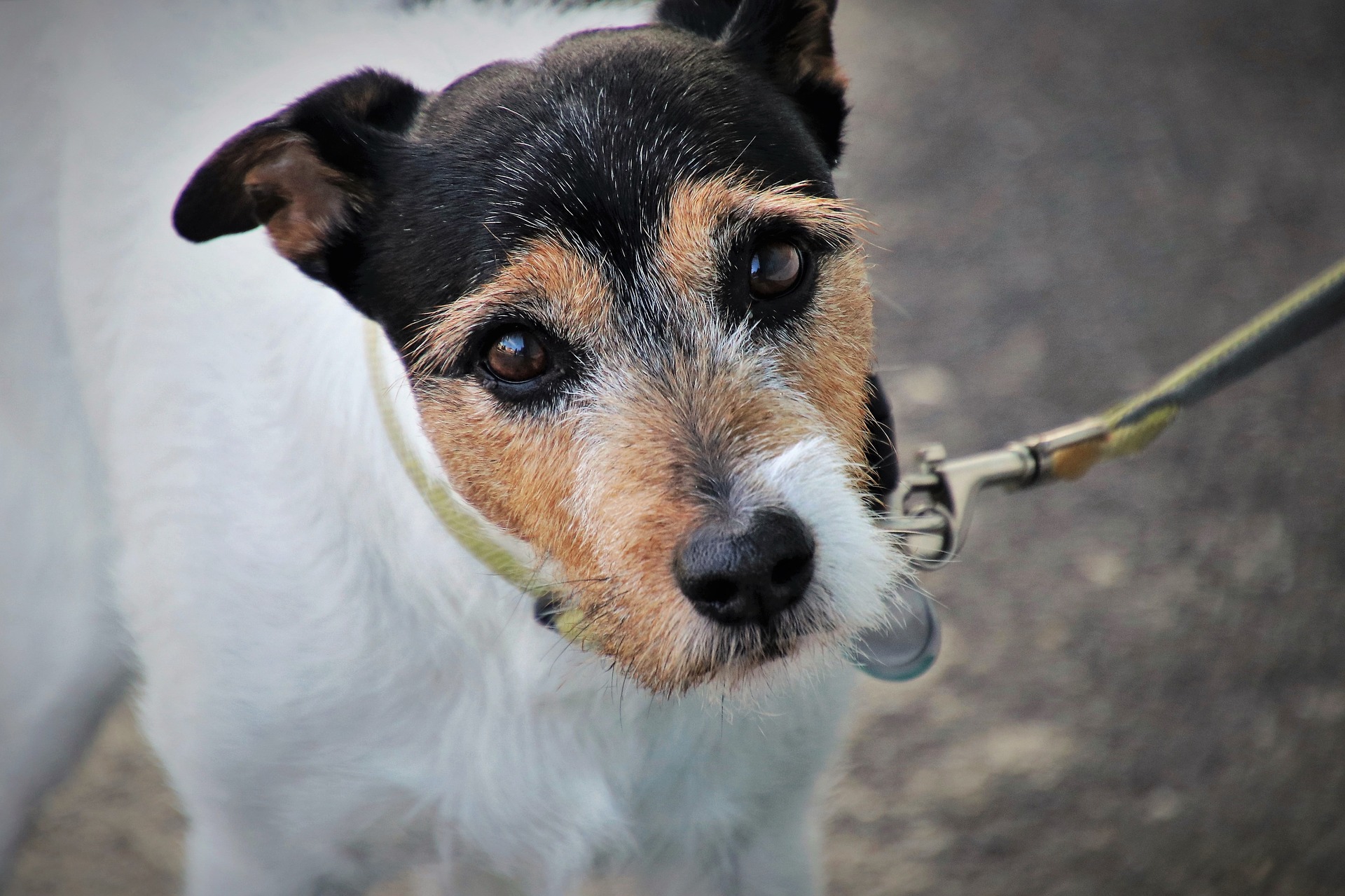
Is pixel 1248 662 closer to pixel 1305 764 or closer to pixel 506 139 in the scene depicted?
pixel 1305 764

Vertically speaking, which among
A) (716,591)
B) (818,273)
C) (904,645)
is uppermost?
(818,273)

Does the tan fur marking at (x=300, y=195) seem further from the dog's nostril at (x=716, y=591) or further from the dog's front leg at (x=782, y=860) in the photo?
the dog's front leg at (x=782, y=860)

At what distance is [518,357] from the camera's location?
1608 millimetres

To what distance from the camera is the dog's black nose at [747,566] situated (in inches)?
54.4

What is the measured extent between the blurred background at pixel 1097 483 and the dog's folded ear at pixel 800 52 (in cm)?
81

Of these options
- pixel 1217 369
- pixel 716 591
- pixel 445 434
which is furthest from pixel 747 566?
pixel 1217 369

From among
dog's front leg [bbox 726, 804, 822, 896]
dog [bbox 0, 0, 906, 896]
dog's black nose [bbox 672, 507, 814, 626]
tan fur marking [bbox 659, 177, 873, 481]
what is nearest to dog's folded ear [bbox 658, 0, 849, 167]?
dog [bbox 0, 0, 906, 896]

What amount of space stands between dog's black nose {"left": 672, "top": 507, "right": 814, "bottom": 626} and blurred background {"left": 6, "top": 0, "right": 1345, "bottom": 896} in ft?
3.44

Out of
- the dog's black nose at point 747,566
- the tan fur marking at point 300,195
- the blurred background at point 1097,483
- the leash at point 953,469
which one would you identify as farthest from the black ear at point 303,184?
the blurred background at point 1097,483

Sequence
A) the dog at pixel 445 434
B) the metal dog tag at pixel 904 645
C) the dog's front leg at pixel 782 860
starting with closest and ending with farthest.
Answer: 1. the dog at pixel 445 434
2. the metal dog tag at pixel 904 645
3. the dog's front leg at pixel 782 860

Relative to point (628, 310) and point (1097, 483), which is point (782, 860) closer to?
point (628, 310)

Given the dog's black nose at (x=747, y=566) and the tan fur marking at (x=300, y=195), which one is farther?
the tan fur marking at (x=300, y=195)

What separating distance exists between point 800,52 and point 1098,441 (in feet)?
2.76

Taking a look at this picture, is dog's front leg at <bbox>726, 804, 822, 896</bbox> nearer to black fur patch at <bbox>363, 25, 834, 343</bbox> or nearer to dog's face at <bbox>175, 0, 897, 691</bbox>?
dog's face at <bbox>175, 0, 897, 691</bbox>
